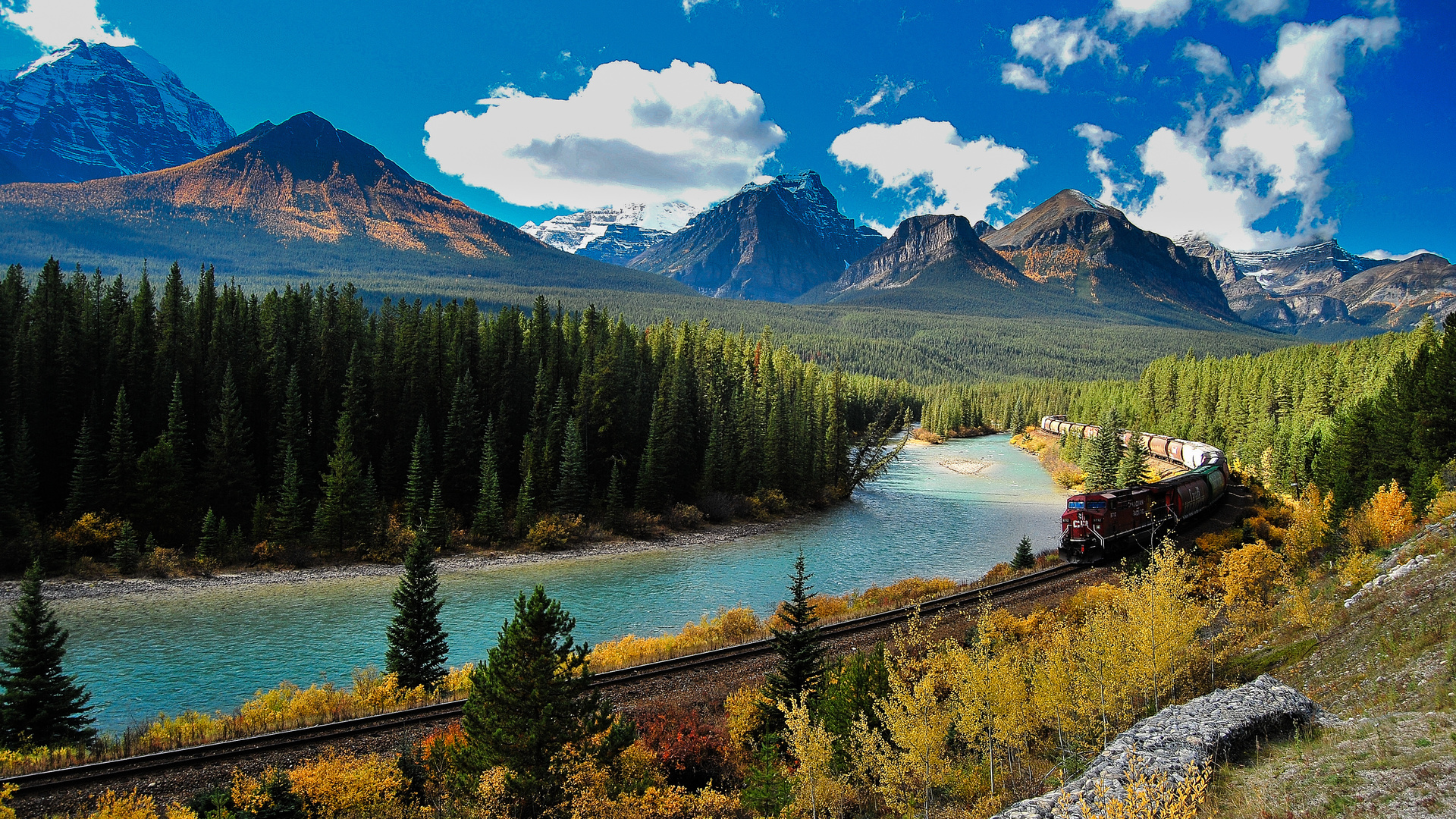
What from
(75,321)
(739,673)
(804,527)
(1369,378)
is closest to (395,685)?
(739,673)

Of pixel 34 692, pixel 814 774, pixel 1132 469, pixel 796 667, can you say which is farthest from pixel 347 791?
pixel 1132 469

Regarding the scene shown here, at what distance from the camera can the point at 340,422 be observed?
51.7 meters

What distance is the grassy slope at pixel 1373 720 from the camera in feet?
32.8

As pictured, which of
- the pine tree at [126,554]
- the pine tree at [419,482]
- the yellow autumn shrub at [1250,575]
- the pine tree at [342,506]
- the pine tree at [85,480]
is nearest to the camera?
the yellow autumn shrub at [1250,575]

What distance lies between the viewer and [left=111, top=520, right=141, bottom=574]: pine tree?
42969 mm

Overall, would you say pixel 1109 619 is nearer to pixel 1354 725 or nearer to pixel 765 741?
pixel 1354 725

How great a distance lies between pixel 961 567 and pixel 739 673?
91.7ft

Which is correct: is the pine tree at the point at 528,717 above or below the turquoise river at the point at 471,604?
above

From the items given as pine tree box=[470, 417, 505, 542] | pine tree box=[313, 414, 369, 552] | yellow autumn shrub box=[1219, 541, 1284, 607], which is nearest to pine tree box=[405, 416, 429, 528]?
pine tree box=[313, 414, 369, 552]

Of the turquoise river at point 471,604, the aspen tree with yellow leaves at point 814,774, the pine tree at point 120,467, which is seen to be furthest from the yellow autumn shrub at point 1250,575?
the pine tree at point 120,467

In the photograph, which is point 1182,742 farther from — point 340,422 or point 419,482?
point 340,422

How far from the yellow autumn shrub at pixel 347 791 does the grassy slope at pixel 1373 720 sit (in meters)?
16.7

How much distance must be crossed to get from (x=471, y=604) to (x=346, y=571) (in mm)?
11818

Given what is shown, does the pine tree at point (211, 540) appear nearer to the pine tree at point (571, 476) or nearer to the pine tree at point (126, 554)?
the pine tree at point (126, 554)
